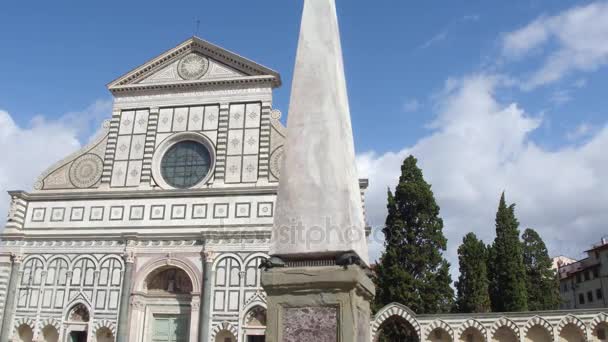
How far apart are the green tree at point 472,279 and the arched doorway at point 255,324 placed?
8428mm

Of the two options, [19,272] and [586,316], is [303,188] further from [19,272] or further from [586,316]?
[19,272]

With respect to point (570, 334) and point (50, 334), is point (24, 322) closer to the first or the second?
point (50, 334)

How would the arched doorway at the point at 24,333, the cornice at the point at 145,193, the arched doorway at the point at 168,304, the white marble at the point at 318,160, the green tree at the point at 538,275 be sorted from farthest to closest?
the green tree at the point at 538,275
the arched doorway at the point at 24,333
the cornice at the point at 145,193
the arched doorway at the point at 168,304
the white marble at the point at 318,160

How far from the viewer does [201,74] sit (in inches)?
1045

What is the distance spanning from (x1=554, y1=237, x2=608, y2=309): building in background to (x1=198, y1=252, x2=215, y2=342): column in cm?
2482

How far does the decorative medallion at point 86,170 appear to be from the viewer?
84.6 ft

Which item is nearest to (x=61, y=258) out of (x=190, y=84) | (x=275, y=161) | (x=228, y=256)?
(x=228, y=256)

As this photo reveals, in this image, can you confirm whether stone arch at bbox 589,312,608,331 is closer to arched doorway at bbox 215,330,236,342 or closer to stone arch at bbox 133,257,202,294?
arched doorway at bbox 215,330,236,342

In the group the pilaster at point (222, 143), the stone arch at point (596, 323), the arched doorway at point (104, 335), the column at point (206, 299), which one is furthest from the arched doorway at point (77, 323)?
the stone arch at point (596, 323)

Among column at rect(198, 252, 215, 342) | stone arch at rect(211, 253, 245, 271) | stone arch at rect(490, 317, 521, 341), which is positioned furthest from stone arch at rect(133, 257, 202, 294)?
stone arch at rect(490, 317, 521, 341)

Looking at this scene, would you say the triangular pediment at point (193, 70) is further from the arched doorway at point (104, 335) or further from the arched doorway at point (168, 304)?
the arched doorway at point (104, 335)

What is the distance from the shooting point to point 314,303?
6.21m

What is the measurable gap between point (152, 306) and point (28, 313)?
5.46m

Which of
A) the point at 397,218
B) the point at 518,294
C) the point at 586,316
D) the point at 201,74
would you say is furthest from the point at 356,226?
the point at 201,74
